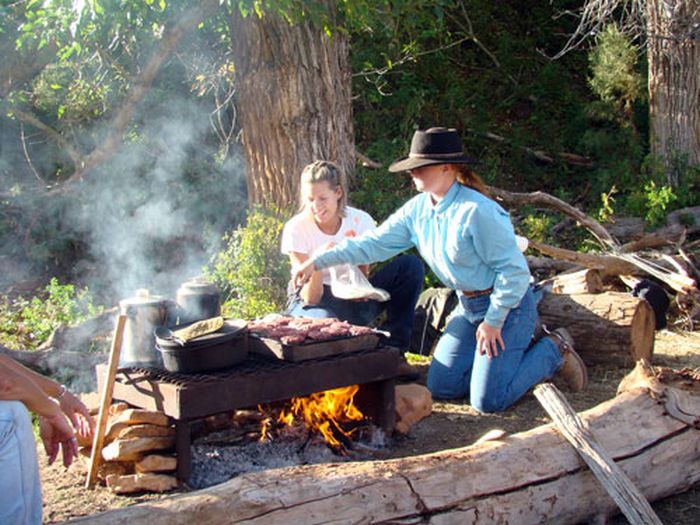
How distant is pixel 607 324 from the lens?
6309mm

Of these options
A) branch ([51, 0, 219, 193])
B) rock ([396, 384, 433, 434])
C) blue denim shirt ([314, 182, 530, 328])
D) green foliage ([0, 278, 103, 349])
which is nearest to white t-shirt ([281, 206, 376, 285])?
blue denim shirt ([314, 182, 530, 328])

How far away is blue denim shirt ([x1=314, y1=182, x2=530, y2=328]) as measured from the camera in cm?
489

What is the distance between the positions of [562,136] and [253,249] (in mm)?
6979

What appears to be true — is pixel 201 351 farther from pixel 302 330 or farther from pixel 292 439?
pixel 292 439

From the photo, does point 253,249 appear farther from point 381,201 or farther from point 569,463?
point 569,463

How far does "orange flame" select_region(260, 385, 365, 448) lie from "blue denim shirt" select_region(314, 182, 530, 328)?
81 centimetres

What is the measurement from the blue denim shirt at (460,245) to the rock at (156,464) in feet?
5.14

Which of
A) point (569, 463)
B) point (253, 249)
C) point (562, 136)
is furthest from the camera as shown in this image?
point (562, 136)

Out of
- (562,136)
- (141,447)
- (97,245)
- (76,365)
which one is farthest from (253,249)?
(562,136)

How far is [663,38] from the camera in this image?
388 inches

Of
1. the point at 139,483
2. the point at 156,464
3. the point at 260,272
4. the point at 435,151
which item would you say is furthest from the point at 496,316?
the point at 260,272

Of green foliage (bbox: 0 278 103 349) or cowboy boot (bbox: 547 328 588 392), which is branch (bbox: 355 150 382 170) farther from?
cowboy boot (bbox: 547 328 588 392)

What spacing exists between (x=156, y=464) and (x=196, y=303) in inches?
42.2

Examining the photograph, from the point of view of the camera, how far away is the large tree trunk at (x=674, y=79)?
32.6 feet
